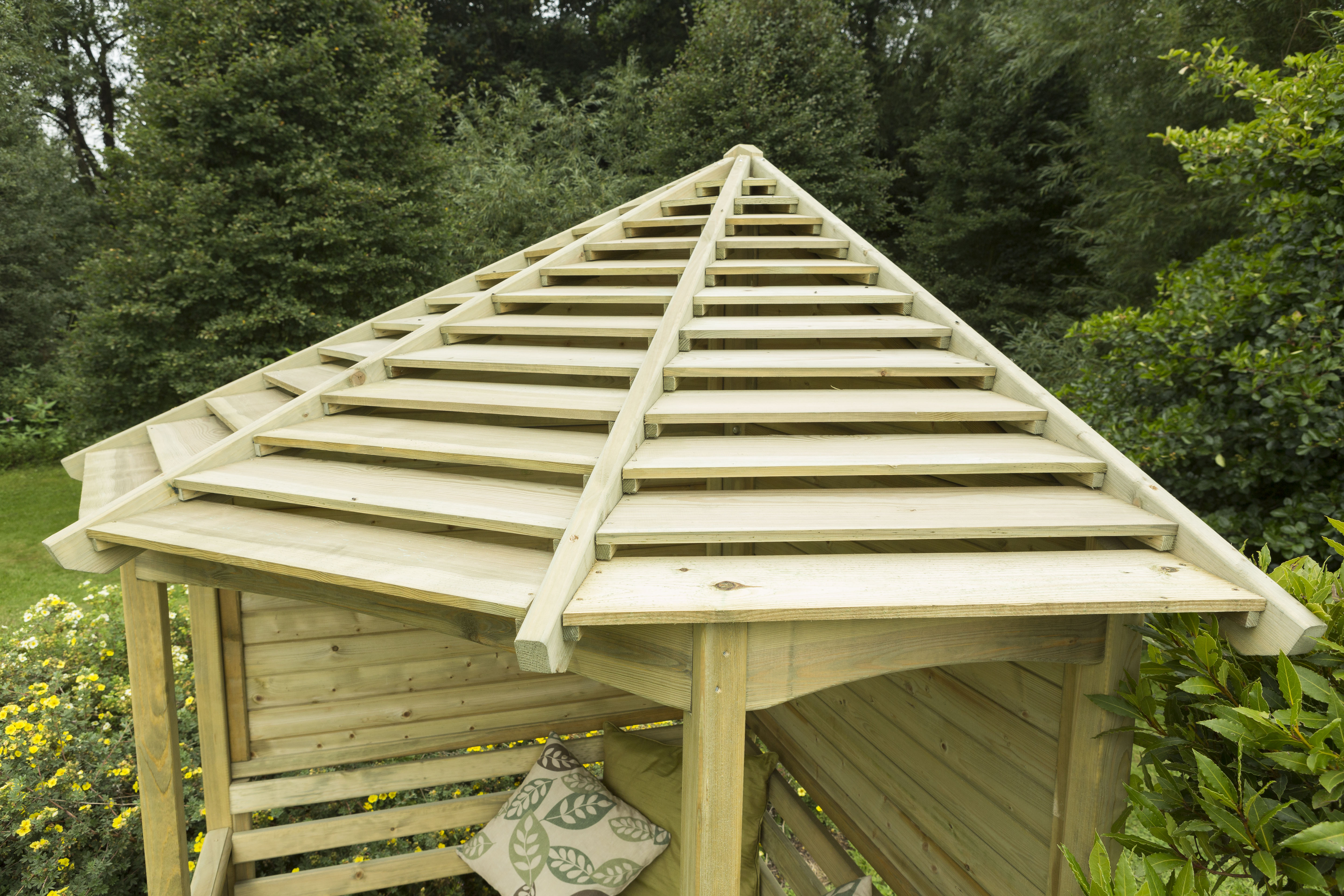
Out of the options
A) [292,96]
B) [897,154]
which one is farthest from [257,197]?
[897,154]

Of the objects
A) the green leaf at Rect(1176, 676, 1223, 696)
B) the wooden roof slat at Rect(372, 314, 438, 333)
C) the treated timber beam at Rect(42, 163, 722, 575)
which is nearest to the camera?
the green leaf at Rect(1176, 676, 1223, 696)

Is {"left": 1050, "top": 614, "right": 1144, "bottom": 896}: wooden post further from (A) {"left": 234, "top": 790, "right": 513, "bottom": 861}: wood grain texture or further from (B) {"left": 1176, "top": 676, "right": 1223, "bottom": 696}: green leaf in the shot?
(A) {"left": 234, "top": 790, "right": 513, "bottom": 861}: wood grain texture

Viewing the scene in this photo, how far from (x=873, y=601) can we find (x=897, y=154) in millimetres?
13234

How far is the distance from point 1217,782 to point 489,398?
6.00ft

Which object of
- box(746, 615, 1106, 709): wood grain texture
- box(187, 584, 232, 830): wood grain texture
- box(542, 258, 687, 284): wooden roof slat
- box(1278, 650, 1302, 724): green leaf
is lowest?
box(187, 584, 232, 830): wood grain texture

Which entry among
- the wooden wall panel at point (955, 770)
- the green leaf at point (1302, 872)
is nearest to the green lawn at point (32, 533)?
the wooden wall panel at point (955, 770)

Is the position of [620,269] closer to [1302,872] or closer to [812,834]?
[812,834]

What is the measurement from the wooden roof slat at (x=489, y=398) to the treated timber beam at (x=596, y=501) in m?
0.12

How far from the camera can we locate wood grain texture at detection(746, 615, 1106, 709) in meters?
1.40

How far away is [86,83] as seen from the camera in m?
13.9

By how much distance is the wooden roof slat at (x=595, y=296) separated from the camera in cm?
262

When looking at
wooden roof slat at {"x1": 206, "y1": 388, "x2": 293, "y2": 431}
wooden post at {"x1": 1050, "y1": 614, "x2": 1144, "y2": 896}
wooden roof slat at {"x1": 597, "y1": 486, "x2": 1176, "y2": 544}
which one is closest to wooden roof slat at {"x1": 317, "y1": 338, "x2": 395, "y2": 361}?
wooden roof slat at {"x1": 206, "y1": 388, "x2": 293, "y2": 431}

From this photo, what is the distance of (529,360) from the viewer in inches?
92.7

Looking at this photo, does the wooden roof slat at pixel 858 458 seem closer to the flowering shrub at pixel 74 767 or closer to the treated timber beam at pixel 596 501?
the treated timber beam at pixel 596 501
